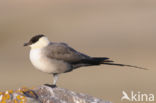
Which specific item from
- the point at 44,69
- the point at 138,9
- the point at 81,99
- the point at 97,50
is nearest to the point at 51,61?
the point at 44,69

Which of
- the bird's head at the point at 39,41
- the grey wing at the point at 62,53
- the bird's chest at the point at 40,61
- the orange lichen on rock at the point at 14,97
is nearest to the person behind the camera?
the orange lichen on rock at the point at 14,97

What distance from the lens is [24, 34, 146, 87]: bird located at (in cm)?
863

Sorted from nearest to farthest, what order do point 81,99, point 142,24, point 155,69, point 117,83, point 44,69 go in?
point 81,99, point 44,69, point 117,83, point 155,69, point 142,24

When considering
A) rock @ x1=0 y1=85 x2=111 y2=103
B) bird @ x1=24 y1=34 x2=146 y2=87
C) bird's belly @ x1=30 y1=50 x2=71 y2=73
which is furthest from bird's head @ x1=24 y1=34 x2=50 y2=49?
rock @ x1=0 y1=85 x2=111 y2=103

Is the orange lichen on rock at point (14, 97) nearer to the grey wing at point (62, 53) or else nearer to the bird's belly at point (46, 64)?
the bird's belly at point (46, 64)

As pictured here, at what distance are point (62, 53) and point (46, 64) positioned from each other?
15.1 inches

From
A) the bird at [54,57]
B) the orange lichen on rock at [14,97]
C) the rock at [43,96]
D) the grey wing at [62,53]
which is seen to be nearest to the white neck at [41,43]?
the bird at [54,57]

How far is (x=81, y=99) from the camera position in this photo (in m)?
7.86

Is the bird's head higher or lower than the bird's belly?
higher

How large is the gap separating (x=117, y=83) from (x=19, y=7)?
20583 mm

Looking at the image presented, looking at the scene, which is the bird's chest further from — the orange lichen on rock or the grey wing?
the orange lichen on rock

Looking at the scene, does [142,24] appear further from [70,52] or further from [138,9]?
[70,52]

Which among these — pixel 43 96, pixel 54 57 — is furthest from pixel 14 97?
pixel 54 57

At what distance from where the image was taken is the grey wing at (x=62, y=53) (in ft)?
29.2
